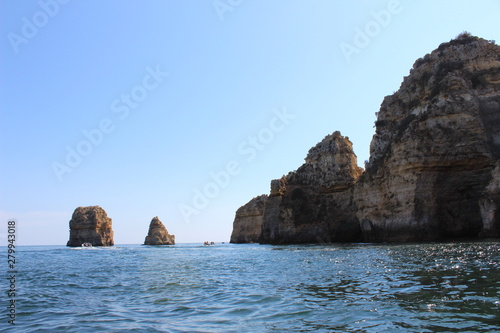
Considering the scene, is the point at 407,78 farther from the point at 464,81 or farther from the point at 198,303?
the point at 198,303

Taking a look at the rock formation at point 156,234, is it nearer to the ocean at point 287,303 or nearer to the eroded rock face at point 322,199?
the eroded rock face at point 322,199

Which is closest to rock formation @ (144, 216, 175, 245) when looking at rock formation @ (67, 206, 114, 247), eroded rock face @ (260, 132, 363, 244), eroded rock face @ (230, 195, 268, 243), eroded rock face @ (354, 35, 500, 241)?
rock formation @ (67, 206, 114, 247)

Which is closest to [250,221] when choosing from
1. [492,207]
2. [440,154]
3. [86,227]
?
[86,227]

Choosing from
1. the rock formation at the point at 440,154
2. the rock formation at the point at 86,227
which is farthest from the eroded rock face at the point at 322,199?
the rock formation at the point at 86,227

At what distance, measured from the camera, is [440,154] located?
135 ft

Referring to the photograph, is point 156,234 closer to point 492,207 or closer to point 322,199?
point 322,199

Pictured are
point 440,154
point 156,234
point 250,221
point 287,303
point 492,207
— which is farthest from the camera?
point 156,234

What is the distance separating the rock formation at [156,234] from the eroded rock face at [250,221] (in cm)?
2556

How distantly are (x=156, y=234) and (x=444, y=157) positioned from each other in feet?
342

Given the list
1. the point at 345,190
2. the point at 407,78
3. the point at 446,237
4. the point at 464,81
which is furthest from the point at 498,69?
the point at 345,190

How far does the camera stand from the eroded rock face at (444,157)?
3981 cm

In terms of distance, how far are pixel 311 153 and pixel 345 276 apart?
55.6 meters

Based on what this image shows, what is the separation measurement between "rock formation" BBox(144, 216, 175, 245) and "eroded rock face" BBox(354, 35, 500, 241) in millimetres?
91238

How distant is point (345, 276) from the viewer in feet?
51.3
